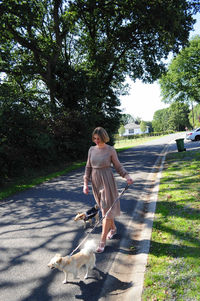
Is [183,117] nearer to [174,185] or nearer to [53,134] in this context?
[53,134]

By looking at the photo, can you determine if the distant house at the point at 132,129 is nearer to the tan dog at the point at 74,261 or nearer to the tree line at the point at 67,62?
the tree line at the point at 67,62

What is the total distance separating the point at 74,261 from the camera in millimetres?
2902

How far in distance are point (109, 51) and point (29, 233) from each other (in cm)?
1897

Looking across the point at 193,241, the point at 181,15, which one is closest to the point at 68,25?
the point at 181,15

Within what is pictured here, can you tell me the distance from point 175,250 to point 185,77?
1671 inches

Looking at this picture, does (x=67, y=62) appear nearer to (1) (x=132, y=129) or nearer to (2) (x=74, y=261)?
(2) (x=74, y=261)

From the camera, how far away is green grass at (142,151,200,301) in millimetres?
2523

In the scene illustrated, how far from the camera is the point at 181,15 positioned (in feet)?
43.6

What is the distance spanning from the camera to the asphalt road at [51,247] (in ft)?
9.38

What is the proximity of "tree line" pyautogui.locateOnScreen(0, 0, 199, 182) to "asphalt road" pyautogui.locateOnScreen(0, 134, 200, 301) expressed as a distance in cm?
518

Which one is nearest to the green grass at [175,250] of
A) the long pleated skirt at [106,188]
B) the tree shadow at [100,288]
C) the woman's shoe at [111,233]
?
the tree shadow at [100,288]

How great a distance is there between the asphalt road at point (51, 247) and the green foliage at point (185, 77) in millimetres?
36164

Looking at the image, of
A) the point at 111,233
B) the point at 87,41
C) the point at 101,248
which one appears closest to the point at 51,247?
the point at 101,248

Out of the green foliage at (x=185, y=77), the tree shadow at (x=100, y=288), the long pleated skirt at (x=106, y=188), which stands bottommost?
the tree shadow at (x=100, y=288)
